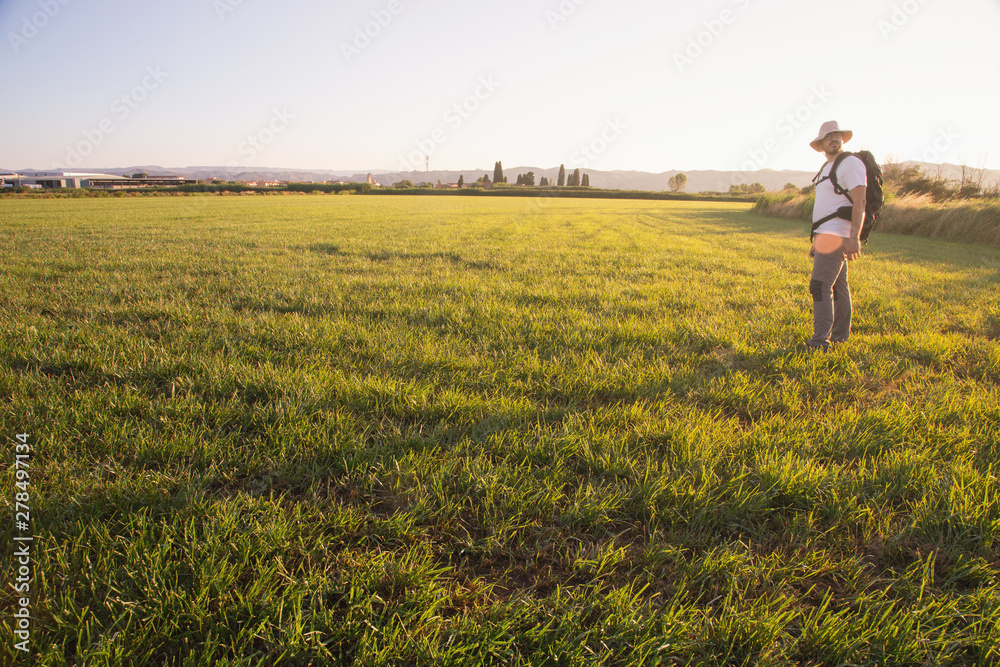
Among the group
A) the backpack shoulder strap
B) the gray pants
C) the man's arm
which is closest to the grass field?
the gray pants

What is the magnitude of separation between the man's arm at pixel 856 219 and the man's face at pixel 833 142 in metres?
0.44

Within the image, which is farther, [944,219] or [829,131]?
[944,219]

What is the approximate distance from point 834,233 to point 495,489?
13.0 feet

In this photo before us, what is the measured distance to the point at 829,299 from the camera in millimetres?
3936

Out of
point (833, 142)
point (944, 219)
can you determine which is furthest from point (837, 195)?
point (944, 219)

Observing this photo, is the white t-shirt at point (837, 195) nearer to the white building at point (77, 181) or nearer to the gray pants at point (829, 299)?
the gray pants at point (829, 299)

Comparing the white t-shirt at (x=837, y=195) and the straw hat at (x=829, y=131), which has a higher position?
the straw hat at (x=829, y=131)

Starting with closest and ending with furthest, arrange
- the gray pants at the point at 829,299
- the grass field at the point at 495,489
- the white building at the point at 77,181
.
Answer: the grass field at the point at 495,489, the gray pants at the point at 829,299, the white building at the point at 77,181

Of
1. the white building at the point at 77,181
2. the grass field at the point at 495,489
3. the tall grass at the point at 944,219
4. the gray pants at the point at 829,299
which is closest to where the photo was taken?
the grass field at the point at 495,489

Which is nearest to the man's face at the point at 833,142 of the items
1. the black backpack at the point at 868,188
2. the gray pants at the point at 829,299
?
the black backpack at the point at 868,188

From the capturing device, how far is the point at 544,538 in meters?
1.76

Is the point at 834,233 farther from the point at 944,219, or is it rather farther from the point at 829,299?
the point at 944,219

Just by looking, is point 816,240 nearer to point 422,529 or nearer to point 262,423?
point 422,529

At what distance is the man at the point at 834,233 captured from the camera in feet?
12.4
